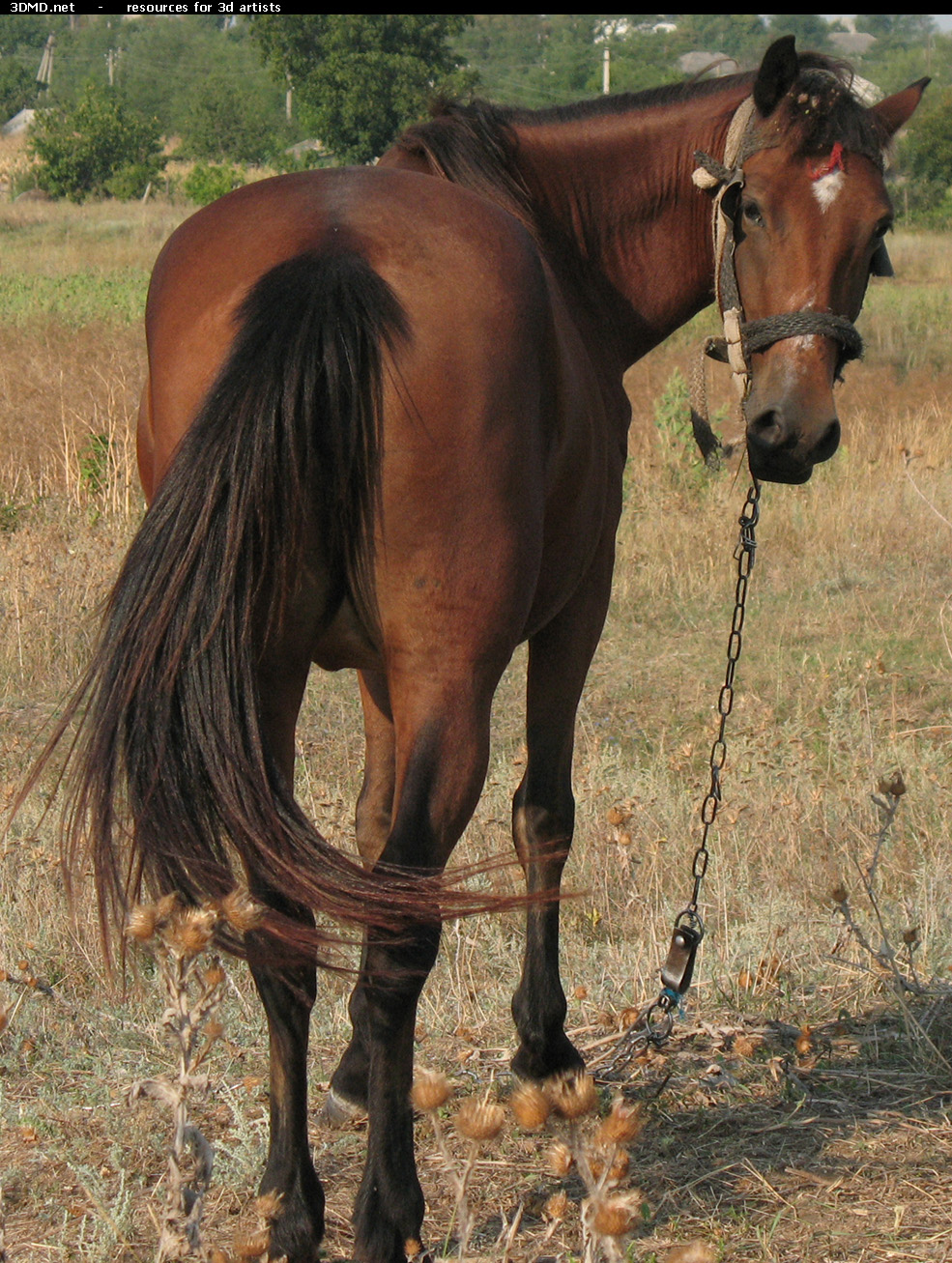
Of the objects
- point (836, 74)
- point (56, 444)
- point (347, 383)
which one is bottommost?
point (56, 444)

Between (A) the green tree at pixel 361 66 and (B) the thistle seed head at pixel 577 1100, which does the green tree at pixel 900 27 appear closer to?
(A) the green tree at pixel 361 66

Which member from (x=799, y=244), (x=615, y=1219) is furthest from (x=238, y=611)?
(x=799, y=244)

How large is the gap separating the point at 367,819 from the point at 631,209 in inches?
65.9

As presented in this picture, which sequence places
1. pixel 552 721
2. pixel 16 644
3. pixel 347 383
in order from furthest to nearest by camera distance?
pixel 16 644 < pixel 552 721 < pixel 347 383

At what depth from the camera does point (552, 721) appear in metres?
3.01

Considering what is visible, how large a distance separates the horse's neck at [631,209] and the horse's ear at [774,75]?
1.13ft

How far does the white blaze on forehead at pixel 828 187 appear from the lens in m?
2.57

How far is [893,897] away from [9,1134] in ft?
9.18

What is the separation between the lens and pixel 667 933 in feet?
12.4

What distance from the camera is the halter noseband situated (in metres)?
2.56

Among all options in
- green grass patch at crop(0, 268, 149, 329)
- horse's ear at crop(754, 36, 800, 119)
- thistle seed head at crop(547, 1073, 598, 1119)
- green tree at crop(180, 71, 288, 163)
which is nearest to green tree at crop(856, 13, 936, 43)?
green tree at crop(180, 71, 288, 163)

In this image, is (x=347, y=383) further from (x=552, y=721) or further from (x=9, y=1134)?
(x=9, y=1134)

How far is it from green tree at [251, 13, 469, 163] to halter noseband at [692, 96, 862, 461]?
41264 mm

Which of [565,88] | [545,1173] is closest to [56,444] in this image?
[545,1173]
